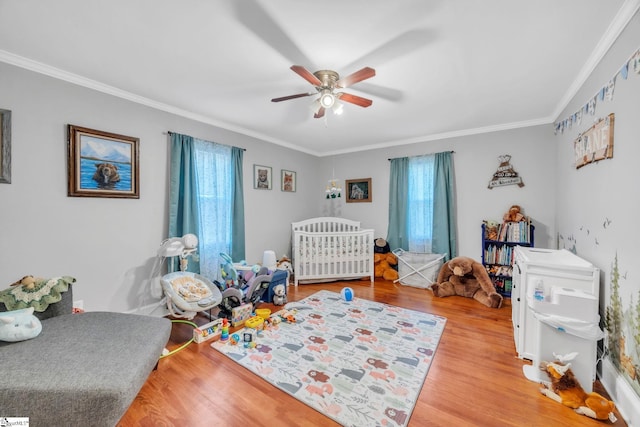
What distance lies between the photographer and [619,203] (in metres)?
1.58

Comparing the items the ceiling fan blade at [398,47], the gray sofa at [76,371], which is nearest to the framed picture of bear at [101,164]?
the gray sofa at [76,371]

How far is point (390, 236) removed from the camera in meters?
4.48

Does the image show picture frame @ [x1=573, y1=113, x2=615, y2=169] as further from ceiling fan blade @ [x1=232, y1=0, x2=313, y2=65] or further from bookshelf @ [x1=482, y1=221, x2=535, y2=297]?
ceiling fan blade @ [x1=232, y1=0, x2=313, y2=65]

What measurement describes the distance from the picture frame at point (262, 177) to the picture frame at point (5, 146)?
2.43m

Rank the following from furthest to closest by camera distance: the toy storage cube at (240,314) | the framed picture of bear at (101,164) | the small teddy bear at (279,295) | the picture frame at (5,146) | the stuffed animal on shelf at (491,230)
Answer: the stuffed animal on shelf at (491,230), the small teddy bear at (279,295), the toy storage cube at (240,314), the framed picture of bear at (101,164), the picture frame at (5,146)

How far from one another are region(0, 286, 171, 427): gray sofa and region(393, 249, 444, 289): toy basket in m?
3.33

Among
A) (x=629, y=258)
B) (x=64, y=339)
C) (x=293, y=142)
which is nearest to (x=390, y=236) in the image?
(x=293, y=142)

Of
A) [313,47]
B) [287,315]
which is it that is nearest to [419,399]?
[287,315]

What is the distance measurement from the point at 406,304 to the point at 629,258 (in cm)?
202

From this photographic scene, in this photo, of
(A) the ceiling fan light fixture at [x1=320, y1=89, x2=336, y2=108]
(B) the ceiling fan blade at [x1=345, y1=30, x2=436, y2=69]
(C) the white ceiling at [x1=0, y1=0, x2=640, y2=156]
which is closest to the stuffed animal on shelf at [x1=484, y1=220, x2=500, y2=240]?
(C) the white ceiling at [x1=0, y1=0, x2=640, y2=156]

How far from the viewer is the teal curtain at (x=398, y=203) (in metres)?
4.30

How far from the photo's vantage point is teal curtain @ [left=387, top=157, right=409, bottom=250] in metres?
4.30

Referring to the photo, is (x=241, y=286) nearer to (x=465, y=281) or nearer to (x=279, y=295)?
(x=279, y=295)

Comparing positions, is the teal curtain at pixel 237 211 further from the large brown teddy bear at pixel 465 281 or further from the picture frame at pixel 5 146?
the large brown teddy bear at pixel 465 281
